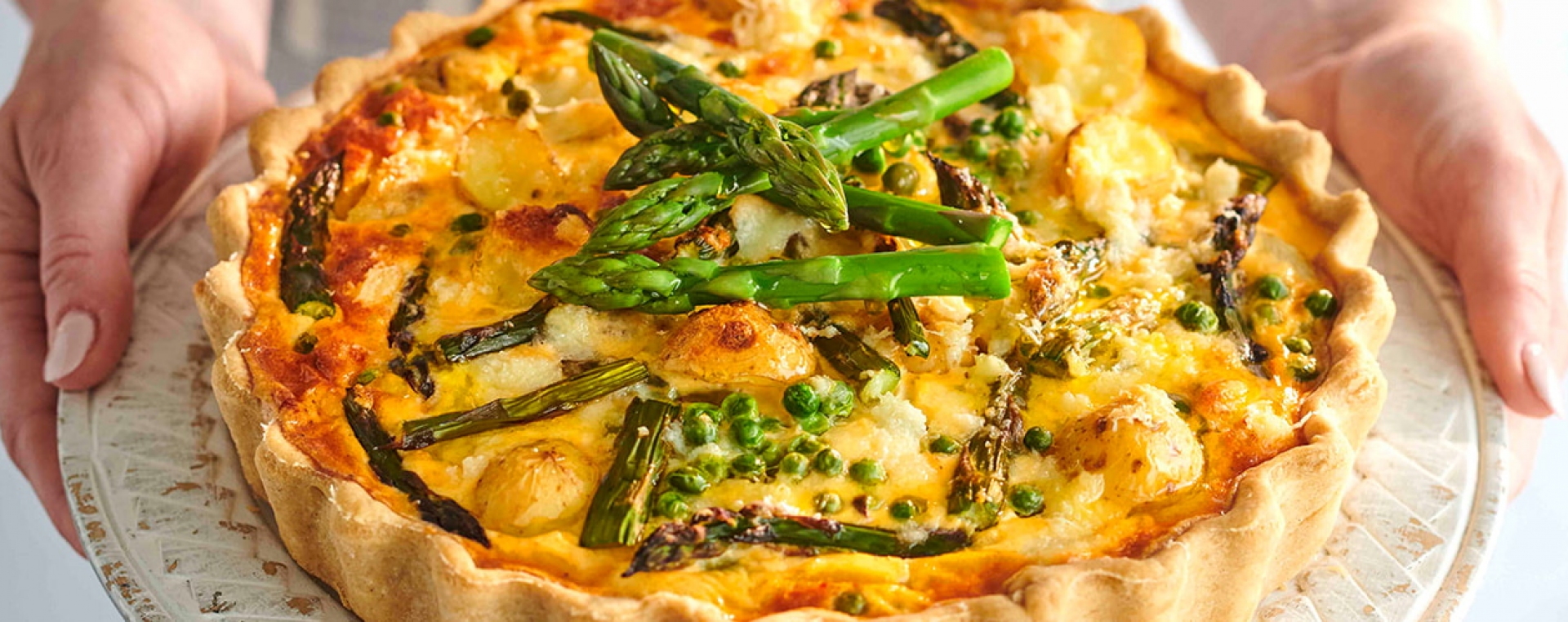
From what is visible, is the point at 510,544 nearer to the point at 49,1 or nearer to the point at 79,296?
the point at 79,296

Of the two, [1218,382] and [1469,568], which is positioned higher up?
[1218,382]

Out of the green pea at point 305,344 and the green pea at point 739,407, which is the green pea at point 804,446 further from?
the green pea at point 305,344

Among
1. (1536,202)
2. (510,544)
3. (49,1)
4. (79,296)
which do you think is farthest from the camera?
(49,1)

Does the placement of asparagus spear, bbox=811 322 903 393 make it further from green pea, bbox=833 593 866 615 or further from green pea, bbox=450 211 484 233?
green pea, bbox=450 211 484 233

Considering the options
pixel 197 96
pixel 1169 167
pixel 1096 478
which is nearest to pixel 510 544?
pixel 1096 478

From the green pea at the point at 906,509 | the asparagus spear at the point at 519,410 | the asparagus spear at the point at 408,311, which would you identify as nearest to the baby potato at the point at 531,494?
the asparagus spear at the point at 519,410

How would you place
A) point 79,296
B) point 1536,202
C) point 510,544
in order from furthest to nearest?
point 1536,202
point 79,296
point 510,544

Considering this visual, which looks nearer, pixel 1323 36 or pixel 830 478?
pixel 830 478
